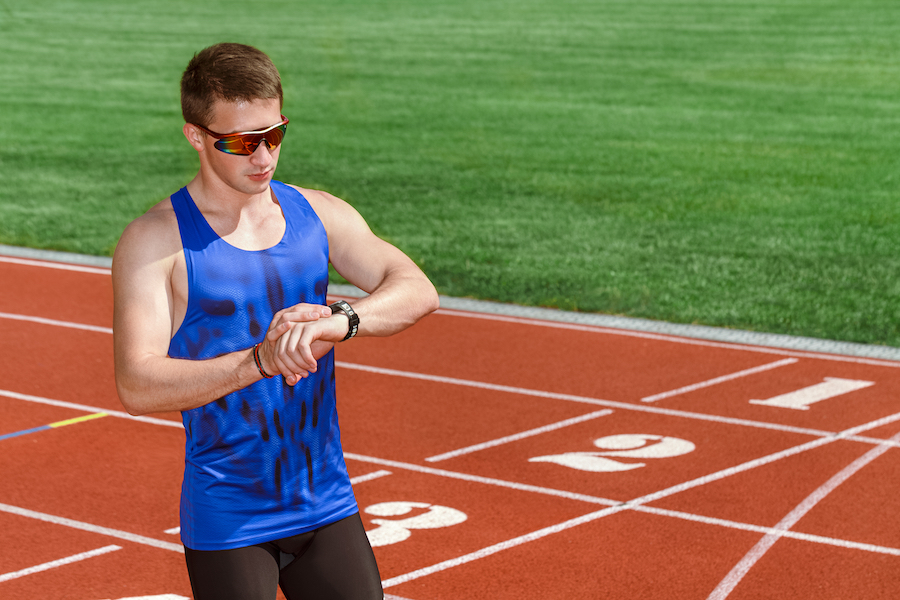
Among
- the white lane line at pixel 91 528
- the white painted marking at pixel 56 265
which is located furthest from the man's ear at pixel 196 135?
the white painted marking at pixel 56 265

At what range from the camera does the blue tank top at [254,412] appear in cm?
321

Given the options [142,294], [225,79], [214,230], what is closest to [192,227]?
[214,230]

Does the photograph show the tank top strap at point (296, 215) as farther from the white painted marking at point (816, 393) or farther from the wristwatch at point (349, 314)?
the white painted marking at point (816, 393)

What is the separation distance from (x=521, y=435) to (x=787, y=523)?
1.95 metres

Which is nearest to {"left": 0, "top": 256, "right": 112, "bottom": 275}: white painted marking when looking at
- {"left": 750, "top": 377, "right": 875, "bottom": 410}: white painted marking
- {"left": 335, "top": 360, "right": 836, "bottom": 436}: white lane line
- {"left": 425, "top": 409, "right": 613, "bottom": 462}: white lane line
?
{"left": 335, "top": 360, "right": 836, "bottom": 436}: white lane line

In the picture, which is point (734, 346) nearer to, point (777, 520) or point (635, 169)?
point (777, 520)

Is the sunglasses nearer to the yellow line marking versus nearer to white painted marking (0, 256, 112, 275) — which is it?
the yellow line marking

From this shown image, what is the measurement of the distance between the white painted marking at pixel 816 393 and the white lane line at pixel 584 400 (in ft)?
1.48

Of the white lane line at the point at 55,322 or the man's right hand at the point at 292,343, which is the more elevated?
the man's right hand at the point at 292,343

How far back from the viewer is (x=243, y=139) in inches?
122

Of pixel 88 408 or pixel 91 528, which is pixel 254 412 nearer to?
pixel 91 528

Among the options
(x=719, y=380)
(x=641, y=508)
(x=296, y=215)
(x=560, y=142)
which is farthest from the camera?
(x=560, y=142)

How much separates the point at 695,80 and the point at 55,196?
1610 centimetres

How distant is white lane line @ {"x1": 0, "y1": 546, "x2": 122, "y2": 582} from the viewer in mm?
5836
